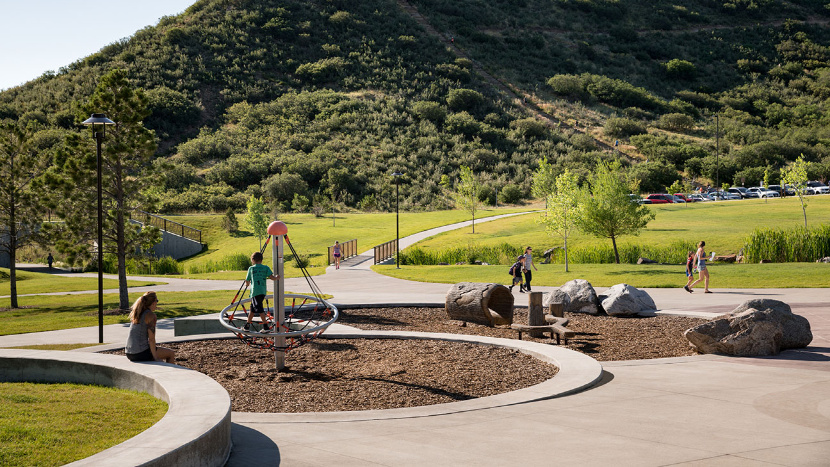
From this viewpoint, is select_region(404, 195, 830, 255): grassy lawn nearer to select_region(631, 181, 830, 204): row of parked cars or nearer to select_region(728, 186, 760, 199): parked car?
select_region(631, 181, 830, 204): row of parked cars

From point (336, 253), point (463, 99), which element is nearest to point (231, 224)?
point (336, 253)

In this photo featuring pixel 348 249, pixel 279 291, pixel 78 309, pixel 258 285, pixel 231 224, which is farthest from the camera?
pixel 231 224

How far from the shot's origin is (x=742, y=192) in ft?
230

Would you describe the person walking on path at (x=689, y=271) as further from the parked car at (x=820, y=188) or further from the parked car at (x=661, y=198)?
the parked car at (x=820, y=188)

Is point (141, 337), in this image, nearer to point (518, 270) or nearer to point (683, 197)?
point (518, 270)

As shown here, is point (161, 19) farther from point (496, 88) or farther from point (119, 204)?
point (119, 204)

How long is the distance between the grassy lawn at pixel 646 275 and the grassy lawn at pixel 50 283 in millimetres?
13568

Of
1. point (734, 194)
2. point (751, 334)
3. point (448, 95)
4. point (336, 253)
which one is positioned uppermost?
point (448, 95)

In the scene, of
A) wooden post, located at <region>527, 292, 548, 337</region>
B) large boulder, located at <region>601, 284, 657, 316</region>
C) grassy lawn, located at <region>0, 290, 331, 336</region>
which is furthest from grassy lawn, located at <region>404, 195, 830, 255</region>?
wooden post, located at <region>527, 292, 548, 337</region>

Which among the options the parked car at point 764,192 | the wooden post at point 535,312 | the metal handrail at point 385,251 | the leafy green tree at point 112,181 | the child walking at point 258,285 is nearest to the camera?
the child walking at point 258,285

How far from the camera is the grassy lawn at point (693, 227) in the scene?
38.7 metres

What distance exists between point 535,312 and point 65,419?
985cm

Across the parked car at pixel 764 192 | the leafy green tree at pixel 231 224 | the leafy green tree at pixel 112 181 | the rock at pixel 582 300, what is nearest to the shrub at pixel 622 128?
the parked car at pixel 764 192

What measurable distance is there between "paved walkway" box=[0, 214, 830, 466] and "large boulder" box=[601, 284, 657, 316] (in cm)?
573
